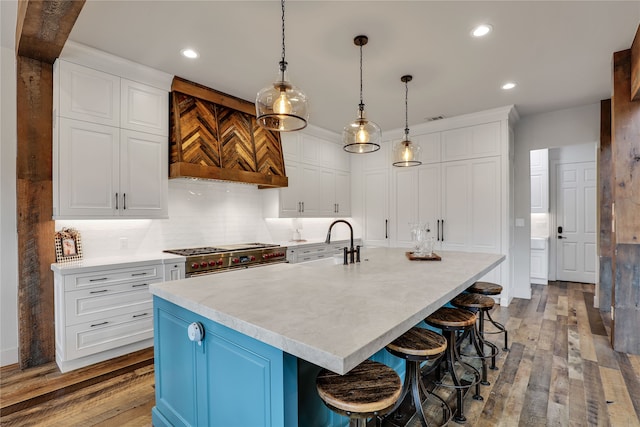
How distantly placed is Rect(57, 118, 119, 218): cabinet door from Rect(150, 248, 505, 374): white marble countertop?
1.69m

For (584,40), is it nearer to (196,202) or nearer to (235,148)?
(235,148)

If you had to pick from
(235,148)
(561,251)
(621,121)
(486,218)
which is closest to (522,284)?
(486,218)

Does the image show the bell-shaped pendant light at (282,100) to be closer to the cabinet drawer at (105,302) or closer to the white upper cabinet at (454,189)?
the cabinet drawer at (105,302)

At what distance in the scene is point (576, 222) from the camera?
6062mm

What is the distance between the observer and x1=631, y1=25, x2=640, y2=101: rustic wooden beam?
2.59 metres

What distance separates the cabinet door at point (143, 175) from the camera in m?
3.10

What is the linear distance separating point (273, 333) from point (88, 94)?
3075 millimetres

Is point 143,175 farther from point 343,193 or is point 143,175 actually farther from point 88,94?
point 343,193

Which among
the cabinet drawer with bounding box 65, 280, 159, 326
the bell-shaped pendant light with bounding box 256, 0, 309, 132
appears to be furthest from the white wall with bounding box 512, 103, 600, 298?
the cabinet drawer with bounding box 65, 280, 159, 326

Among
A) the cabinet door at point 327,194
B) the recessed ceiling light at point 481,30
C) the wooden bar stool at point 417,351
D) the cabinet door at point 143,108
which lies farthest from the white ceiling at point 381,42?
the wooden bar stool at point 417,351

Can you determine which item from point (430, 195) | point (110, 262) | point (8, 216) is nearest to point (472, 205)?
point (430, 195)

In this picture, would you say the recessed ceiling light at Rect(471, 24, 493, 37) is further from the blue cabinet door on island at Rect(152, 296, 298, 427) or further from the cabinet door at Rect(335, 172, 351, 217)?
the cabinet door at Rect(335, 172, 351, 217)

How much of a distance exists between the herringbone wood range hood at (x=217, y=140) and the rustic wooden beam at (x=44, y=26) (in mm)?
1066

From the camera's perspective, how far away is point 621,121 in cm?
295
